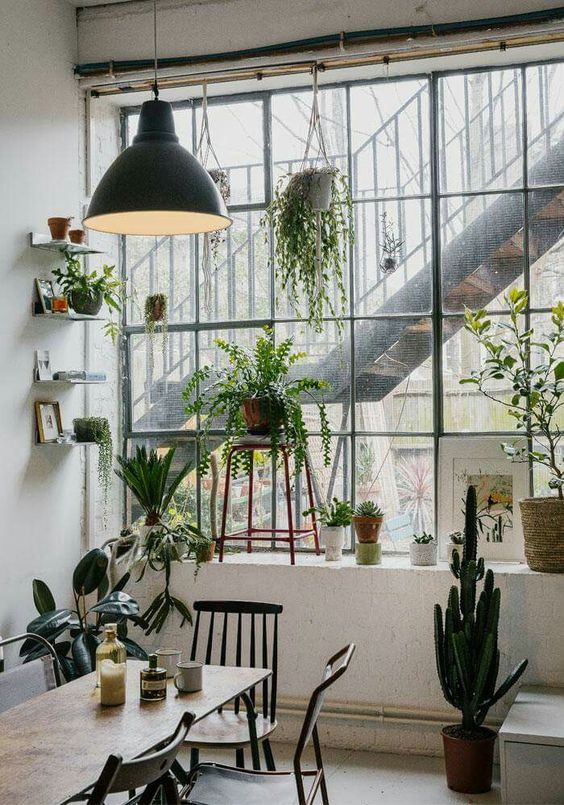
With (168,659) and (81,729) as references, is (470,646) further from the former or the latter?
(81,729)

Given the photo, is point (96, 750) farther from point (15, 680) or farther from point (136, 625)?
point (136, 625)

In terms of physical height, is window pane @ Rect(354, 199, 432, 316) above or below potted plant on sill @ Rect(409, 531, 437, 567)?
above

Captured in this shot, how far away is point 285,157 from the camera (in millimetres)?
5199

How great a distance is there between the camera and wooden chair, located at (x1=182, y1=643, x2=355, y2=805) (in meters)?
2.86

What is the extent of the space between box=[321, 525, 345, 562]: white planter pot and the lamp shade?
7.06 ft

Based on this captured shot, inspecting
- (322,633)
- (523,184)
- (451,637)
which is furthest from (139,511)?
(523,184)

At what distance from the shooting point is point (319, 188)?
4797 mm

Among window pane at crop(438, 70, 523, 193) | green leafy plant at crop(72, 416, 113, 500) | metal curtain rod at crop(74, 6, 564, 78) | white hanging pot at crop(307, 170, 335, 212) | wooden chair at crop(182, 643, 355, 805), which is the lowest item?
wooden chair at crop(182, 643, 355, 805)

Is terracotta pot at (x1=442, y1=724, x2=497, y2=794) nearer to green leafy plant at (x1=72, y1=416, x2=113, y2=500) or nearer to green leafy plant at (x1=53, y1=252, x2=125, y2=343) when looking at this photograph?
green leafy plant at (x1=72, y1=416, x2=113, y2=500)

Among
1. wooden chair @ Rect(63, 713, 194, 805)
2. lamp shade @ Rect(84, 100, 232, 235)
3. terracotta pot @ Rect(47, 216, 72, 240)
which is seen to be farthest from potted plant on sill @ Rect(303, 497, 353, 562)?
wooden chair @ Rect(63, 713, 194, 805)

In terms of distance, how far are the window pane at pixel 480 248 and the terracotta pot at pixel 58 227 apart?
195cm

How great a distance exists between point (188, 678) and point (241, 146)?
319 centimetres

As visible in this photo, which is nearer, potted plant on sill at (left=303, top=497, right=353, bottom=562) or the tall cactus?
the tall cactus

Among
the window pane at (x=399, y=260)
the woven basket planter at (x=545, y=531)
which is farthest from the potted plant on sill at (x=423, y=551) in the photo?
the window pane at (x=399, y=260)
